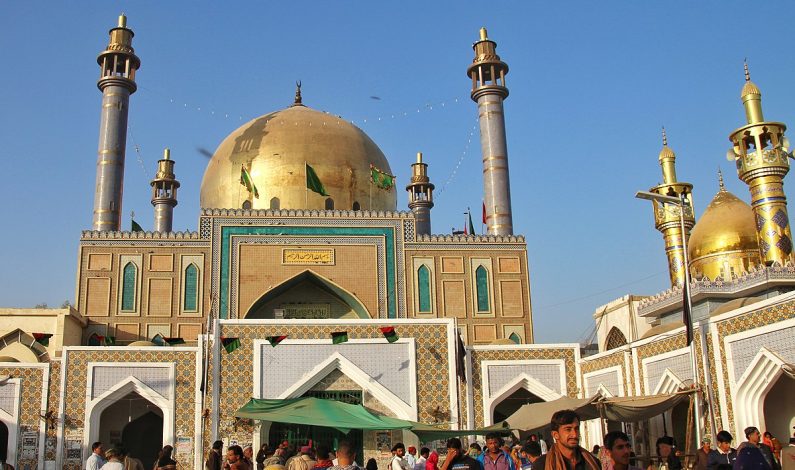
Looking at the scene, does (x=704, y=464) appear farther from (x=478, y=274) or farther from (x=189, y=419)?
(x=478, y=274)

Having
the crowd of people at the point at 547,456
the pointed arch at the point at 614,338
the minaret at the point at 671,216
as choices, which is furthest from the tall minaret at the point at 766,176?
the crowd of people at the point at 547,456

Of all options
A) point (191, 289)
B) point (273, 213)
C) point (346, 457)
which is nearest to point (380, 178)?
point (273, 213)

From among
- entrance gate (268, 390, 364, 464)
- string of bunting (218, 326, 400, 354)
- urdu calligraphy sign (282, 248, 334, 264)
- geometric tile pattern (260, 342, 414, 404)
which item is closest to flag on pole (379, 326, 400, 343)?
string of bunting (218, 326, 400, 354)

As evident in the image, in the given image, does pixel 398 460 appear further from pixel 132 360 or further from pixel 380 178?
pixel 380 178

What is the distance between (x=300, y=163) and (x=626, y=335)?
1166 centimetres

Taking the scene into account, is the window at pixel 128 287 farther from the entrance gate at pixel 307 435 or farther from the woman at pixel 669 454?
the woman at pixel 669 454

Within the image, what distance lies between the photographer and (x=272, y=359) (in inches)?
736

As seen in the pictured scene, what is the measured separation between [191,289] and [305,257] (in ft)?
10.9

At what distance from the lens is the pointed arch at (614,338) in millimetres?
27312

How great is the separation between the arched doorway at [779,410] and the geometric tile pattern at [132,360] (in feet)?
37.0

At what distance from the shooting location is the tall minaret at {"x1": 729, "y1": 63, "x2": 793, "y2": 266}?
1973 cm

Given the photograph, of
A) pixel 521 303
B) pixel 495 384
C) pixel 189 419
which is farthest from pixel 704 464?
pixel 521 303

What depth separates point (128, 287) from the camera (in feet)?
79.4

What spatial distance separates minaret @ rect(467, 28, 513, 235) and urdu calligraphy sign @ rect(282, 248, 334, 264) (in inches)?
217
